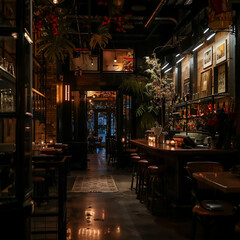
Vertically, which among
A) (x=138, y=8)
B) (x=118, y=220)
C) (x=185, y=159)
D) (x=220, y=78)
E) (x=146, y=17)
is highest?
(x=138, y=8)

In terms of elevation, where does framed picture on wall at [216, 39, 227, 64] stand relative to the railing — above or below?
above

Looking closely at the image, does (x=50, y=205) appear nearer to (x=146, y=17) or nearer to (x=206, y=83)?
(x=206, y=83)

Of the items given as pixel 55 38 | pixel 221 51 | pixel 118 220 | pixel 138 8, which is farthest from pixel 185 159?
pixel 138 8

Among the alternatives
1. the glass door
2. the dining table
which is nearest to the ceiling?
the dining table

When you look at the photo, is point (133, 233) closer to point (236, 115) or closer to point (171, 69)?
point (236, 115)

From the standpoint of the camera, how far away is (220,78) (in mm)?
6449

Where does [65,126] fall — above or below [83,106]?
below

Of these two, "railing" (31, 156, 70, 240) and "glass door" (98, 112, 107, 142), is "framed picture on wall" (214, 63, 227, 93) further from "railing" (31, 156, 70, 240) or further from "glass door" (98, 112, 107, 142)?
"glass door" (98, 112, 107, 142)

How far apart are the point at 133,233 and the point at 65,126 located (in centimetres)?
692

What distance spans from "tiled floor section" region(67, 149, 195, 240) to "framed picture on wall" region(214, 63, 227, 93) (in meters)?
2.56

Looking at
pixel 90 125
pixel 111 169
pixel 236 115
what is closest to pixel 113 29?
pixel 111 169

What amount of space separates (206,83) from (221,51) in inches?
38.7

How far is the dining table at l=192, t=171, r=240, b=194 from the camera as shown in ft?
9.43

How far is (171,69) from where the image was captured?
34.3 ft
